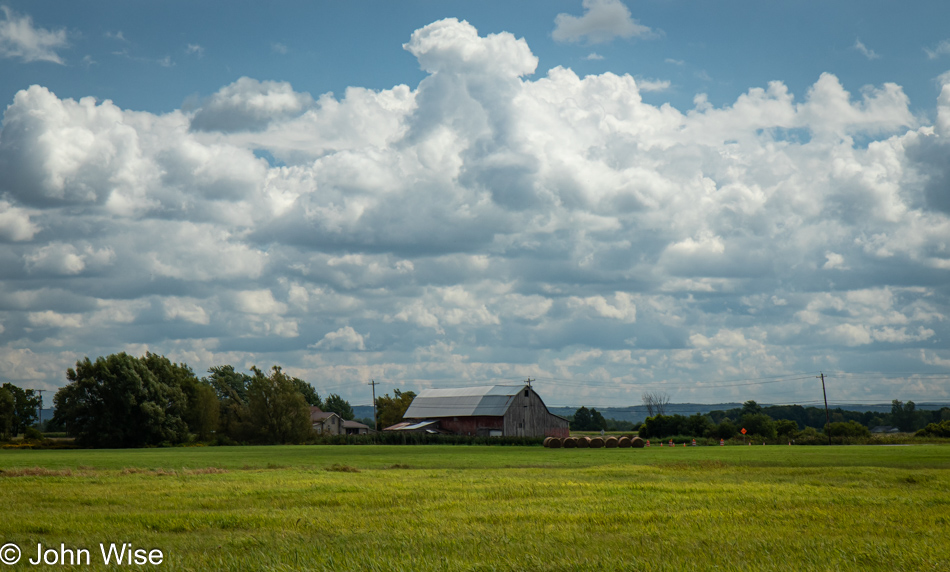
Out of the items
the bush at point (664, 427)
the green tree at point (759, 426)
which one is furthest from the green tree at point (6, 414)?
the green tree at point (759, 426)

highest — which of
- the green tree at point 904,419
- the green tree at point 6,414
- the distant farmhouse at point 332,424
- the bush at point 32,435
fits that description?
the green tree at point 6,414

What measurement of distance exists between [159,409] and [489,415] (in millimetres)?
43866

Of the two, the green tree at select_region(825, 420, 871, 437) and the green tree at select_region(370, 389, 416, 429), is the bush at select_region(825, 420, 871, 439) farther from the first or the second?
the green tree at select_region(370, 389, 416, 429)

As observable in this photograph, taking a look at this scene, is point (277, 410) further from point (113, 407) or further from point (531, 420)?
point (531, 420)

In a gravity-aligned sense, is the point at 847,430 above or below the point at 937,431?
above

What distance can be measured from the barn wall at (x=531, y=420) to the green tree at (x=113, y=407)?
149 ft

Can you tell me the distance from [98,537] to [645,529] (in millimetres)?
8342

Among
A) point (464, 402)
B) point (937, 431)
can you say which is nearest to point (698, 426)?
point (937, 431)

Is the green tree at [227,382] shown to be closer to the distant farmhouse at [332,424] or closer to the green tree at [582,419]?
the distant farmhouse at [332,424]

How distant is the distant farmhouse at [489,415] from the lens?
4161 inches

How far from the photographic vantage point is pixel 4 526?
12492mm

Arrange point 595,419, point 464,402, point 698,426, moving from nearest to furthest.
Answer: point 698,426
point 464,402
point 595,419

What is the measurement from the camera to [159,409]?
8894cm

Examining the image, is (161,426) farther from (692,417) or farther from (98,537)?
(98,537)
